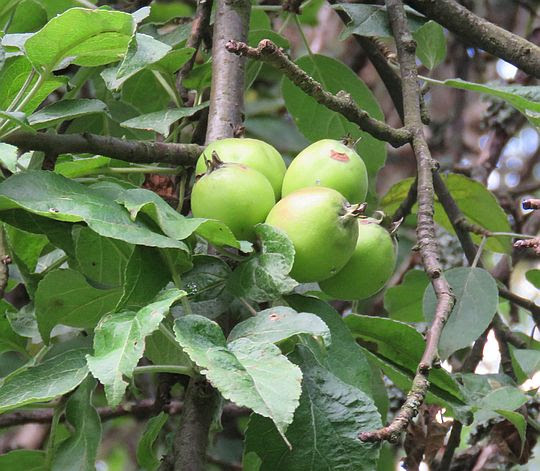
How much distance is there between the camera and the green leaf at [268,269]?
65cm

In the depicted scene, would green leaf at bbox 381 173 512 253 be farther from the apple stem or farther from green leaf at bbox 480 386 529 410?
the apple stem

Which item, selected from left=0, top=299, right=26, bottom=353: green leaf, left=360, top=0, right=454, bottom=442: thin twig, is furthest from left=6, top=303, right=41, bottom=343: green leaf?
left=360, top=0, right=454, bottom=442: thin twig

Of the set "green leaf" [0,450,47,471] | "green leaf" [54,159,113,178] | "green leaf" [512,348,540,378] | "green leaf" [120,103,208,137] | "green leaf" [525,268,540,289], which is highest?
"green leaf" [120,103,208,137]

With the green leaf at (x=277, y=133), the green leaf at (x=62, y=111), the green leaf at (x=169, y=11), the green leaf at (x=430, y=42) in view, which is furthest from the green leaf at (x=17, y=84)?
the green leaf at (x=169, y=11)

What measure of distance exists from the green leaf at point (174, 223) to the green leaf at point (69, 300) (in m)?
0.17

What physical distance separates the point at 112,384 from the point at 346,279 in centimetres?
25

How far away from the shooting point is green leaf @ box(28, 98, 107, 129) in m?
0.75

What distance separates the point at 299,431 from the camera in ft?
2.16

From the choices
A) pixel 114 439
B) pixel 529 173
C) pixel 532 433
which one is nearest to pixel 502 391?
pixel 532 433

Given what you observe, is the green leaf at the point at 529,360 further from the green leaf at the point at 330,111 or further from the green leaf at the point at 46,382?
the green leaf at the point at 46,382

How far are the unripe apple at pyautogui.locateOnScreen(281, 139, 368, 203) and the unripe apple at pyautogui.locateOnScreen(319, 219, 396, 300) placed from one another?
36 millimetres

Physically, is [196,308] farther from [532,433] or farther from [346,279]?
[532,433]

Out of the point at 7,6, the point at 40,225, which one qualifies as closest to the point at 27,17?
the point at 7,6

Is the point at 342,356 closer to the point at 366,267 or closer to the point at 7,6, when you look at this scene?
the point at 366,267
